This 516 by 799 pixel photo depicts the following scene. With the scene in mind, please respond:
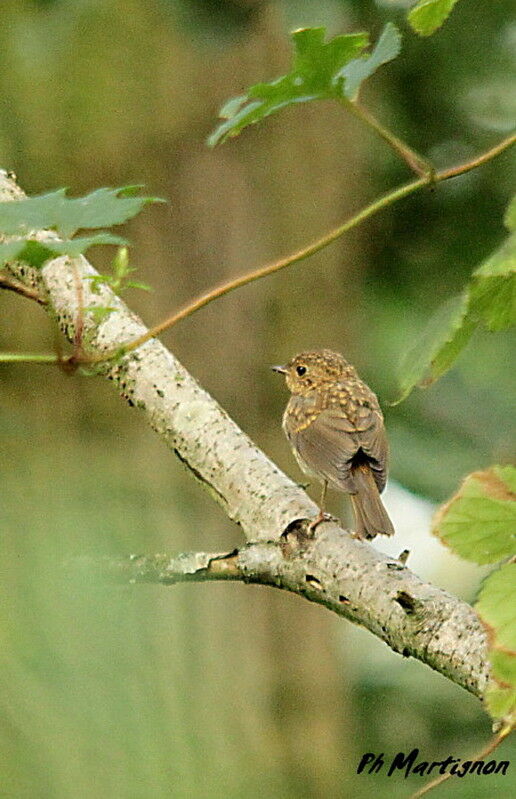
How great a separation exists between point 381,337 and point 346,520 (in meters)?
1.25

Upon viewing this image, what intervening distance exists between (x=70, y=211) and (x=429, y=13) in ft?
1.87

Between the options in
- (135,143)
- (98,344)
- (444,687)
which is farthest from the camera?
(444,687)

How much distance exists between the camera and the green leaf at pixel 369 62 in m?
1.29

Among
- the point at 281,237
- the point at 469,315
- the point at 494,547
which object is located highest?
the point at 281,237

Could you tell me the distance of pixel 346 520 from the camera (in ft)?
15.6

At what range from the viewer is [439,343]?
2.94 feet

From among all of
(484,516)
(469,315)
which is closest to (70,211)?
(469,315)

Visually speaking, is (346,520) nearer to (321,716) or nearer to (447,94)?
(321,716)

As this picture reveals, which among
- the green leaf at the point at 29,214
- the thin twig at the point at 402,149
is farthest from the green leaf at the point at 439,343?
the green leaf at the point at 29,214

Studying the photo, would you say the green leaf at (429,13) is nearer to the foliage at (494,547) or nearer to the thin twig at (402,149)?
the thin twig at (402,149)

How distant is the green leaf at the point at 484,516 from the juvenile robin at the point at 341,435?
Answer: 2.00 meters

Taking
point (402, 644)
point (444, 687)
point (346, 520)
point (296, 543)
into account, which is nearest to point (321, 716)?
point (346, 520)

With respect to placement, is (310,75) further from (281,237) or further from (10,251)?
(281,237)

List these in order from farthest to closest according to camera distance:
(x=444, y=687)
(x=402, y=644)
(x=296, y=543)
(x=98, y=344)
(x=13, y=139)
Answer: (x=444, y=687) < (x=13, y=139) < (x=98, y=344) < (x=296, y=543) < (x=402, y=644)
